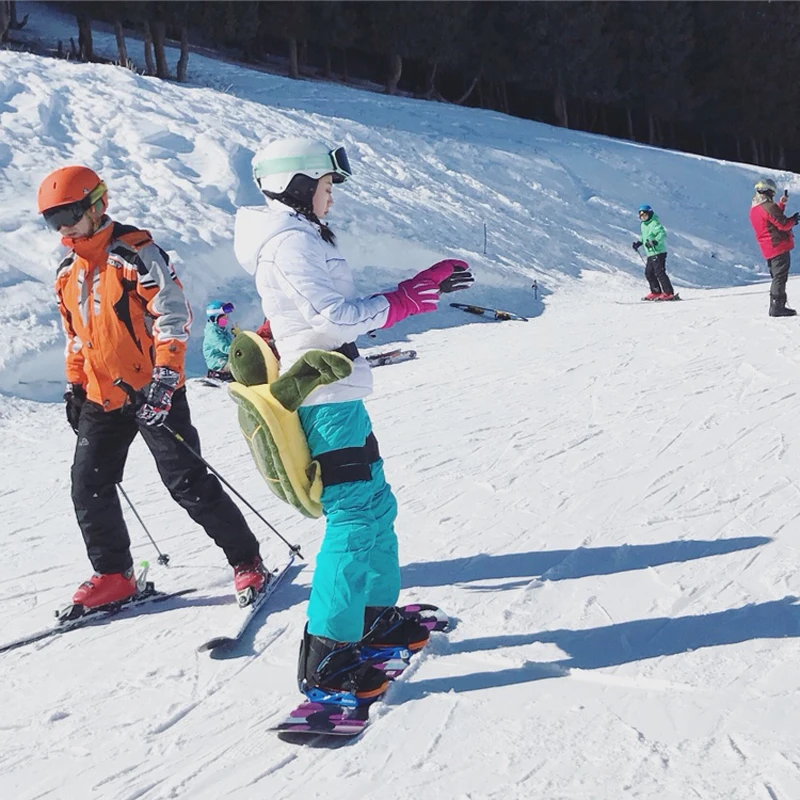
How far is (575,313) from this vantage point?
580 inches

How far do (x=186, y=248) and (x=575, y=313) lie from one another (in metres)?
5.83

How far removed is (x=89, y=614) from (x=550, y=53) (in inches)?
1254

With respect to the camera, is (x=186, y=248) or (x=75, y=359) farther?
(x=186, y=248)

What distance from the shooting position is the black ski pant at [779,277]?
37.4 feet

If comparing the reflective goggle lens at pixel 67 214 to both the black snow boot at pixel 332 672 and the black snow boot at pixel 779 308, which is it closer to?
the black snow boot at pixel 332 672

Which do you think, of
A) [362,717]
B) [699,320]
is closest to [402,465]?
[362,717]

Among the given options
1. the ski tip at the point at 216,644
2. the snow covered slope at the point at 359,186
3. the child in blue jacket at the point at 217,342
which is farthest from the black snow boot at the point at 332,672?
the snow covered slope at the point at 359,186

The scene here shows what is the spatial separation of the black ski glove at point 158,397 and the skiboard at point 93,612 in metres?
0.93

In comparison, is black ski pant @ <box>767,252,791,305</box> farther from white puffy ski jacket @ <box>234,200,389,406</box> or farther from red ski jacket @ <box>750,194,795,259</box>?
white puffy ski jacket @ <box>234,200,389,406</box>

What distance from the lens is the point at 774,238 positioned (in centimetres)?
1177

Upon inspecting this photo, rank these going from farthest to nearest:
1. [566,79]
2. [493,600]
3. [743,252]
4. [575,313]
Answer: [566,79] → [743,252] → [575,313] → [493,600]

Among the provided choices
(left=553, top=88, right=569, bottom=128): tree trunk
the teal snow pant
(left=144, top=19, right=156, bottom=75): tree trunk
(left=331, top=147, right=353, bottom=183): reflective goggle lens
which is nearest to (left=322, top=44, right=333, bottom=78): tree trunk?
(left=553, top=88, right=569, bottom=128): tree trunk

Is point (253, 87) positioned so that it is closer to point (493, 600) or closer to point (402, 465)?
point (402, 465)

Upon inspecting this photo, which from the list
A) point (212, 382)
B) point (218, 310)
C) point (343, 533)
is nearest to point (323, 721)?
point (343, 533)
